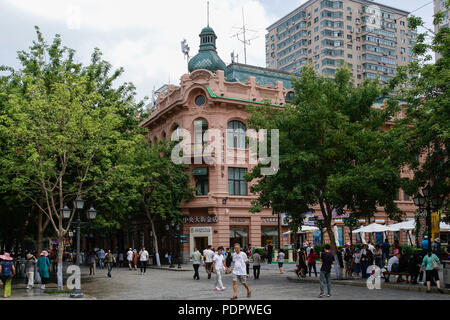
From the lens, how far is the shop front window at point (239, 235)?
138 ft

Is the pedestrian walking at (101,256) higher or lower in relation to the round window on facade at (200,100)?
lower

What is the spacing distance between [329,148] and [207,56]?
27.7 metres

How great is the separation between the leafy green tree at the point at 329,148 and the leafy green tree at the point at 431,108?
2347 millimetres

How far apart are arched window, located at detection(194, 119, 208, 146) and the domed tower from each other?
7.13 metres

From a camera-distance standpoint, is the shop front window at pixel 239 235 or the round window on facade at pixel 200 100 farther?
the round window on facade at pixel 200 100

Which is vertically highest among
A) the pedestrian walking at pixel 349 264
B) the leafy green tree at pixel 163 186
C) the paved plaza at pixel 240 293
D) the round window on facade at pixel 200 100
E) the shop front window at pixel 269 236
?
the round window on facade at pixel 200 100

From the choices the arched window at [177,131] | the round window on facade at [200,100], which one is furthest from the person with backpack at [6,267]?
the round window on facade at [200,100]

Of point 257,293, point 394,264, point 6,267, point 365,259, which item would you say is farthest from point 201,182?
point 6,267

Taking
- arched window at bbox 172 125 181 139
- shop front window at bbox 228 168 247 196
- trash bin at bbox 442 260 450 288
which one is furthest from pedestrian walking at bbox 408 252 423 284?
arched window at bbox 172 125 181 139

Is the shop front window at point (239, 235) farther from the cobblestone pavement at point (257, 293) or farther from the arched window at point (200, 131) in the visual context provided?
the cobblestone pavement at point (257, 293)

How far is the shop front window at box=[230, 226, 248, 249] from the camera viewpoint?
42.2m

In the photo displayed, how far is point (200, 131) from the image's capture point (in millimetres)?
42469

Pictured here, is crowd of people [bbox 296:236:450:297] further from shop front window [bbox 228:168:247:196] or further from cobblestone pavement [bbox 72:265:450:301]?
shop front window [bbox 228:168:247:196]
